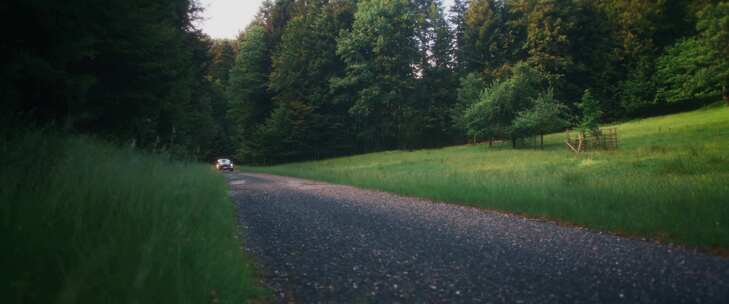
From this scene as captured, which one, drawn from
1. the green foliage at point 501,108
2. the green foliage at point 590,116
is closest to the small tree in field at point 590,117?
the green foliage at point 590,116

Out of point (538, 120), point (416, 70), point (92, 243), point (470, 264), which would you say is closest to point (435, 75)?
point (416, 70)

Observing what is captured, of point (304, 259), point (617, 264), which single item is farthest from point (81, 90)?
point (617, 264)

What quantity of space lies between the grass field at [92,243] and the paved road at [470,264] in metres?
0.86

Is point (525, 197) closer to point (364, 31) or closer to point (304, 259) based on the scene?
point (304, 259)

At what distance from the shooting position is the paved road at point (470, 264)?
13.0 ft

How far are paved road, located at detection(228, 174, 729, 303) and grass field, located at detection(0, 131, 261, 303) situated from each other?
2.81 feet

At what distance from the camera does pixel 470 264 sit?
5.05 meters

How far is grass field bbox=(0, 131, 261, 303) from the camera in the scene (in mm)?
2570

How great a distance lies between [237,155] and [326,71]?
18.1 m

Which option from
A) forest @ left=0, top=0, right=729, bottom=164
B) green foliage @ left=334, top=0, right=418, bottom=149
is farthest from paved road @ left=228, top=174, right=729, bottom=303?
green foliage @ left=334, top=0, right=418, bottom=149

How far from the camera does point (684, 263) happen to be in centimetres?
489

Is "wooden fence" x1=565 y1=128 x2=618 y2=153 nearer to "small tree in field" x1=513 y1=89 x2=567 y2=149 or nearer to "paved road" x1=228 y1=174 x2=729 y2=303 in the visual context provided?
"small tree in field" x1=513 y1=89 x2=567 y2=149

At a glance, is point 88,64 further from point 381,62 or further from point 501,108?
point 381,62

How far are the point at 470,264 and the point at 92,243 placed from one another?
13.4 ft
